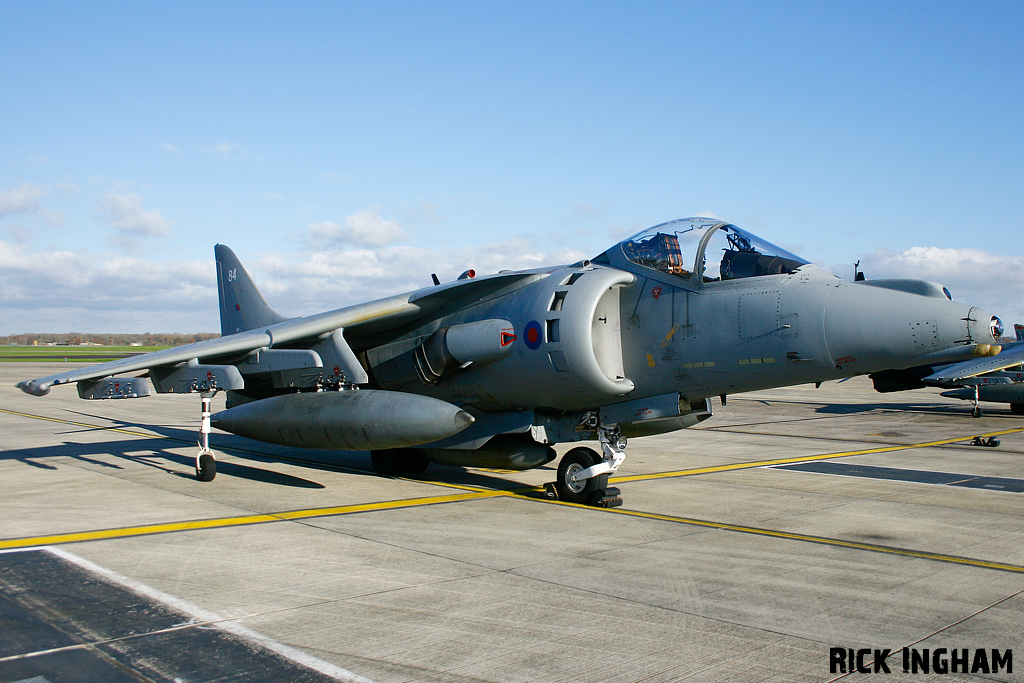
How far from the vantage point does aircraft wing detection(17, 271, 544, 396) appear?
31.2 ft

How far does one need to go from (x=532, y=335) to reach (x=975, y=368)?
19.2m

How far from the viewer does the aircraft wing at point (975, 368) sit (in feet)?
71.9

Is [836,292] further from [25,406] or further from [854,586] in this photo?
[25,406]

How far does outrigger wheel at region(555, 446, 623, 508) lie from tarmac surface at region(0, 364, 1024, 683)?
258 mm

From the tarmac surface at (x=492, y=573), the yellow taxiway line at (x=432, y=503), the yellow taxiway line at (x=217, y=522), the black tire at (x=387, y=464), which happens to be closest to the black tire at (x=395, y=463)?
the black tire at (x=387, y=464)

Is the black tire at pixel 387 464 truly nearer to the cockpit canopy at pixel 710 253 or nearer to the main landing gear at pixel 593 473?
the main landing gear at pixel 593 473

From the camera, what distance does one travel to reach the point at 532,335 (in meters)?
8.86

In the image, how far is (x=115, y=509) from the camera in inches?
336

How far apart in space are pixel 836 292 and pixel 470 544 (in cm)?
433

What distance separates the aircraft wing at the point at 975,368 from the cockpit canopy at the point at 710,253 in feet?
56.8

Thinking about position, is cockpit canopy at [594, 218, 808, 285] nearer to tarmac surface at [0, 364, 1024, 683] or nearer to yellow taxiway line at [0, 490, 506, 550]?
tarmac surface at [0, 364, 1024, 683]

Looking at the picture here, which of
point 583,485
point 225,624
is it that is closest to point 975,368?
point 583,485

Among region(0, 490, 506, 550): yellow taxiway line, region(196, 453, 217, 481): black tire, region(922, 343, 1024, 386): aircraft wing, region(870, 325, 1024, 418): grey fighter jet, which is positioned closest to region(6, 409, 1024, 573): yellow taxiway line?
region(0, 490, 506, 550): yellow taxiway line

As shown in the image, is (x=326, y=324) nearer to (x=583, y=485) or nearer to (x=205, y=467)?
(x=205, y=467)
